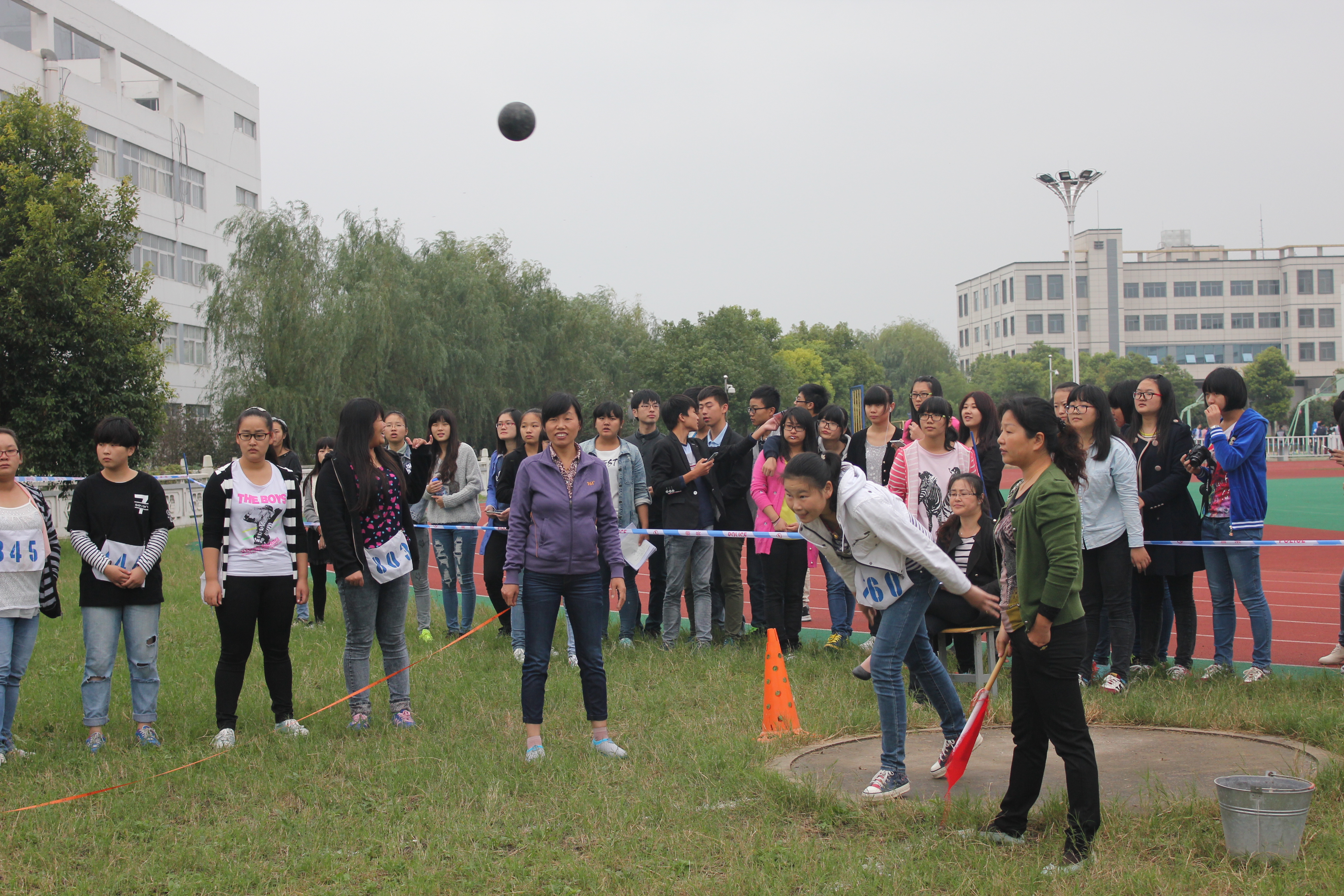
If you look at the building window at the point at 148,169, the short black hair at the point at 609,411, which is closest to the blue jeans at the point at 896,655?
the short black hair at the point at 609,411

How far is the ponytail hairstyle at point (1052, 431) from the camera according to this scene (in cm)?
438

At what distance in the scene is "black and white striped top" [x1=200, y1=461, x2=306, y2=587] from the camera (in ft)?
21.2

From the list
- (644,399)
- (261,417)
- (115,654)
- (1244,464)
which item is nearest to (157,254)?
(644,399)

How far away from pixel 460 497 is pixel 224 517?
3.65m

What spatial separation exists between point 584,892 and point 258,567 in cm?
335

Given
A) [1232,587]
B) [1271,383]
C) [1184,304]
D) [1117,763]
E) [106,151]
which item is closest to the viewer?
[1117,763]

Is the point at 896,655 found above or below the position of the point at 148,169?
below

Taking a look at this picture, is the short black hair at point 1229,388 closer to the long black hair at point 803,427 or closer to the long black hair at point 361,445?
the long black hair at point 803,427

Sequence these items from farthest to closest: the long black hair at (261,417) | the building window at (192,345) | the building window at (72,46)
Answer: the building window at (192,345), the building window at (72,46), the long black hair at (261,417)

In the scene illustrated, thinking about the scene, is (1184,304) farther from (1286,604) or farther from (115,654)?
(115,654)

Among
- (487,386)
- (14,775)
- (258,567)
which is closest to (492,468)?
(258,567)

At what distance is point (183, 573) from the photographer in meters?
15.3

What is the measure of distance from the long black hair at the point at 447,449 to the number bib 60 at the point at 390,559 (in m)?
3.28

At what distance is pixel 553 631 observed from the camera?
613cm
